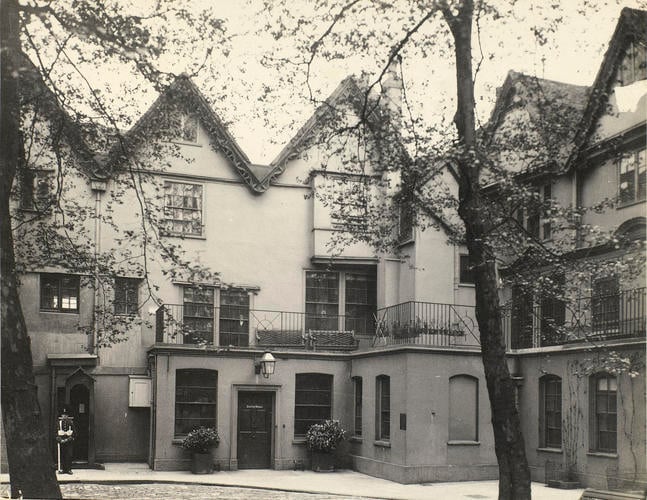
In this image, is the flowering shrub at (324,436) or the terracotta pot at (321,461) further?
the terracotta pot at (321,461)

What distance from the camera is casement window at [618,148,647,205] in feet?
61.3

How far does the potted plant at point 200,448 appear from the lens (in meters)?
21.3

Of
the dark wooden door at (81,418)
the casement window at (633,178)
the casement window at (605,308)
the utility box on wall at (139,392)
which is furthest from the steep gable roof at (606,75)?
the dark wooden door at (81,418)

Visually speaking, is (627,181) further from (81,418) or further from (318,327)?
(81,418)

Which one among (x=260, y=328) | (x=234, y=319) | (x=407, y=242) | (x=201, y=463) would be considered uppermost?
(x=407, y=242)

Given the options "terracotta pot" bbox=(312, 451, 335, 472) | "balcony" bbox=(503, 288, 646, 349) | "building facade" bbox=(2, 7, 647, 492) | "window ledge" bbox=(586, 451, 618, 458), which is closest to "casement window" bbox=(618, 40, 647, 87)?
"building facade" bbox=(2, 7, 647, 492)

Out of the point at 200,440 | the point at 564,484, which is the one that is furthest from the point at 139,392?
the point at 564,484

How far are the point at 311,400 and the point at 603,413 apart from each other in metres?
8.71

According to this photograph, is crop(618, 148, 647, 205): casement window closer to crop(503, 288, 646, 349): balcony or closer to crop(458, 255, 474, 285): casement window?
crop(503, 288, 646, 349): balcony

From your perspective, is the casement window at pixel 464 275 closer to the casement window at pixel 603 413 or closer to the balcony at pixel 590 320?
the balcony at pixel 590 320

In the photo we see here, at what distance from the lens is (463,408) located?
842 inches

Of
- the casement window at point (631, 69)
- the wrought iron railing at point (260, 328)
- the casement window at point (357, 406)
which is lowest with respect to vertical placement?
the casement window at point (357, 406)

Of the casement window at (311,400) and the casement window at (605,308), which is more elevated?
the casement window at (605,308)

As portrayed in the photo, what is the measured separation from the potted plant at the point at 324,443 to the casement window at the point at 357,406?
1.07 m
